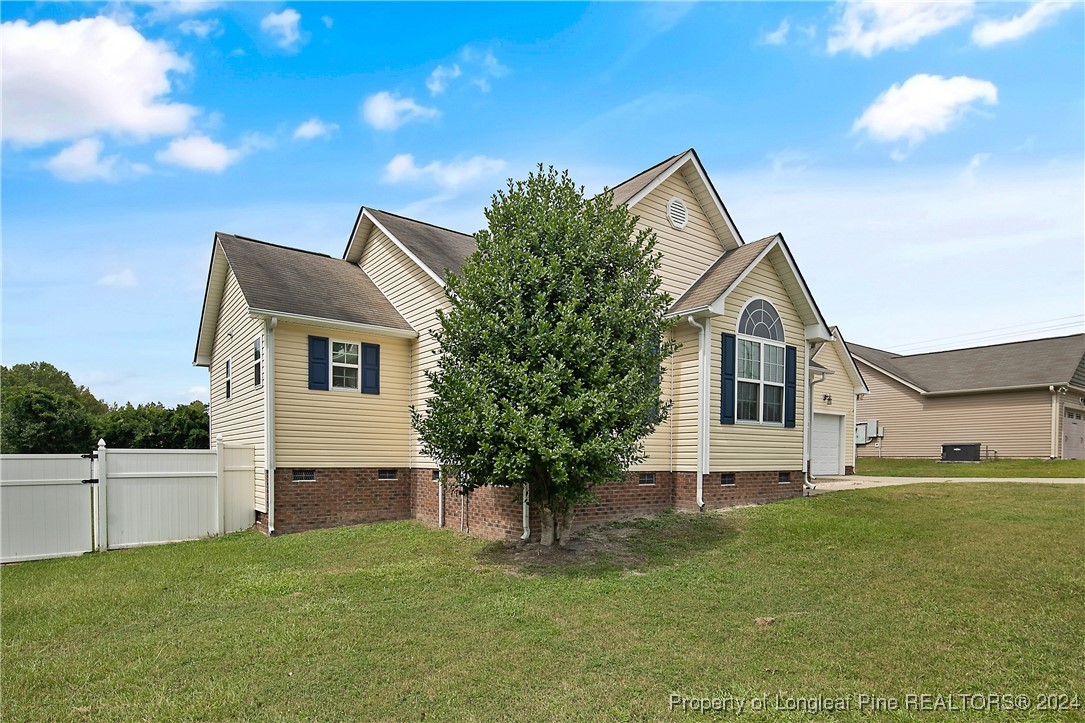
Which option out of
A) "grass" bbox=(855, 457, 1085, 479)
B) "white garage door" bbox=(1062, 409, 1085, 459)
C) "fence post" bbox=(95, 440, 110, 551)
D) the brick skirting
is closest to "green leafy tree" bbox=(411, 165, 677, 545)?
the brick skirting

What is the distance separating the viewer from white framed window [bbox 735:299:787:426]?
13383 mm

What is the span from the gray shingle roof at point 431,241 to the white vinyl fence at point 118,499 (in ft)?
18.0

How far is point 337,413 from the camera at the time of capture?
45.0ft

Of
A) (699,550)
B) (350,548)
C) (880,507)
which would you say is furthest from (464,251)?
(880,507)

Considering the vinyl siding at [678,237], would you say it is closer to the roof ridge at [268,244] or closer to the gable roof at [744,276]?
the gable roof at [744,276]

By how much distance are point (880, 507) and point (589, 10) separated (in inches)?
427

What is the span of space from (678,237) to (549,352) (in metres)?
6.37

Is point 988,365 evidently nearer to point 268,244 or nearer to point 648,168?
point 648,168

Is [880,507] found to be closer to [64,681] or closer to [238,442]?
[64,681]

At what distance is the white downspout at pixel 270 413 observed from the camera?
12773 mm

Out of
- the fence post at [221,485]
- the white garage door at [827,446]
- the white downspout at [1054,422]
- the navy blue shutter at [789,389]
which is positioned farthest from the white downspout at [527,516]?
the white downspout at [1054,422]

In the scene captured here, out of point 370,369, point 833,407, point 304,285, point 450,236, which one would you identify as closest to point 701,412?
point 370,369

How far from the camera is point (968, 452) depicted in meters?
25.9

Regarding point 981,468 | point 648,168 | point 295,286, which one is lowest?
point 981,468
